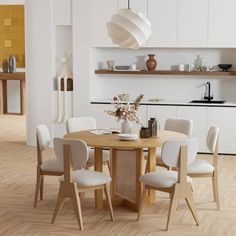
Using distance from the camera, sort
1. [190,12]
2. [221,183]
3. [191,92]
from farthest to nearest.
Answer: [191,92], [190,12], [221,183]

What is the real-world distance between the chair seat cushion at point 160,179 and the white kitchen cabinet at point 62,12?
4169mm

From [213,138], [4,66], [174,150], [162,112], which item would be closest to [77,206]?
[174,150]

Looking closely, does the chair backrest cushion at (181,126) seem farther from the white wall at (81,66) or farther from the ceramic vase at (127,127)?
the white wall at (81,66)

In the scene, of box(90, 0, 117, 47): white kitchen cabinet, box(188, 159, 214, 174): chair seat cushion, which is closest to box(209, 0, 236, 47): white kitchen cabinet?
box(90, 0, 117, 47): white kitchen cabinet

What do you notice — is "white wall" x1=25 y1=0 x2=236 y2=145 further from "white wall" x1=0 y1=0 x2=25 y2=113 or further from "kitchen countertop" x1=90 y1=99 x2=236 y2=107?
"white wall" x1=0 y1=0 x2=25 y2=113

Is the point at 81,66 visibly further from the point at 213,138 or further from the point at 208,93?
the point at 213,138

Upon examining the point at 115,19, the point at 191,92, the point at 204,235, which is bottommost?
the point at 204,235

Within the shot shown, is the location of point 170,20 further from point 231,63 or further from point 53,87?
point 53,87

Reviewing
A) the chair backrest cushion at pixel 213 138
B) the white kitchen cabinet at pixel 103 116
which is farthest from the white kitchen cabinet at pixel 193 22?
the chair backrest cushion at pixel 213 138

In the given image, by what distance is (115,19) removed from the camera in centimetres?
559

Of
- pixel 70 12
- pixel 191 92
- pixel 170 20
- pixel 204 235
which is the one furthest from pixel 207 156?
pixel 204 235

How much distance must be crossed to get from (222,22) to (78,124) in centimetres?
302

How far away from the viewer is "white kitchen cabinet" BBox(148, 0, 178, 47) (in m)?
8.85

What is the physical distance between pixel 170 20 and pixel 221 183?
2879mm
